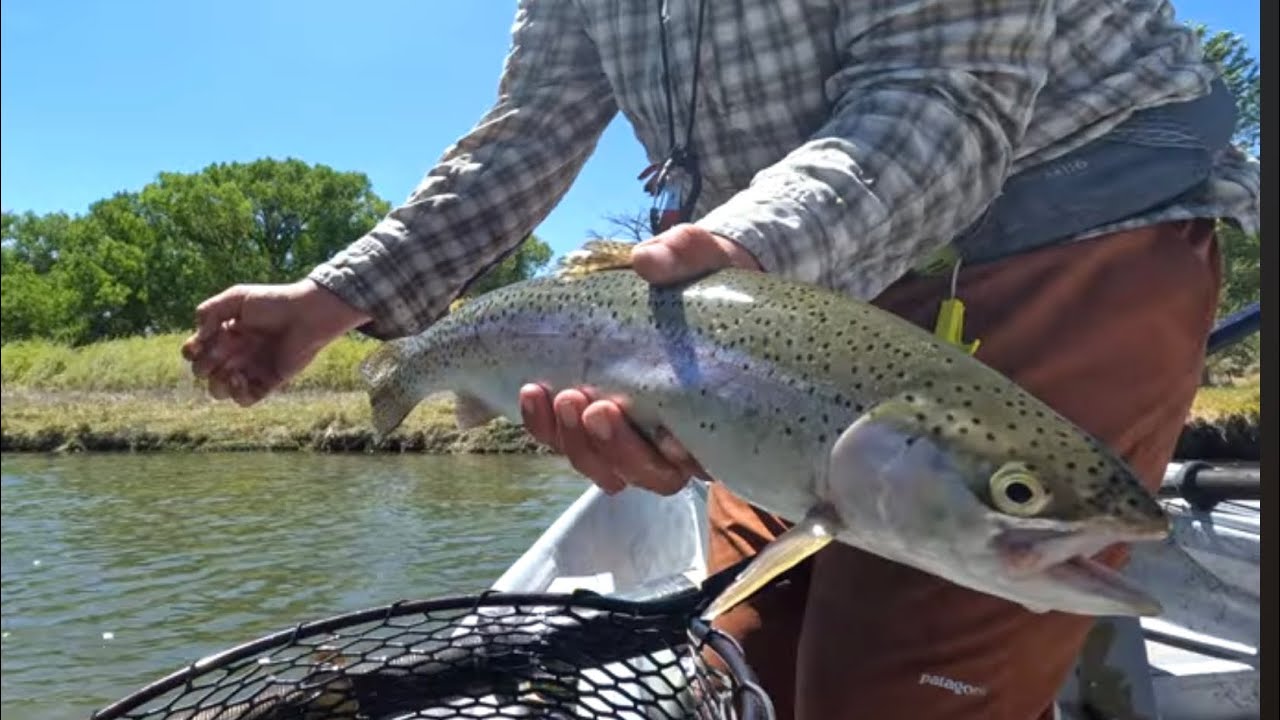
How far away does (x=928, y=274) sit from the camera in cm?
190

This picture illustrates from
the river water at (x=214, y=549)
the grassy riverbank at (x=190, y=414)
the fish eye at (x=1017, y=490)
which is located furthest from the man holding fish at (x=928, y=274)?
the grassy riverbank at (x=190, y=414)

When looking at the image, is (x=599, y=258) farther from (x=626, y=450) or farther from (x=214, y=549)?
(x=214, y=549)

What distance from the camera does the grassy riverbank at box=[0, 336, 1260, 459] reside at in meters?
23.7

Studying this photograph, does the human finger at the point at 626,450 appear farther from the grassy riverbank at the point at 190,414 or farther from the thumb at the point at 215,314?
the grassy riverbank at the point at 190,414

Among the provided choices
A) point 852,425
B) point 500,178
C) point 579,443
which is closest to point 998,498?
point 852,425

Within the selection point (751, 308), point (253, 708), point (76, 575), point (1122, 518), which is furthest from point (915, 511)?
point (76, 575)

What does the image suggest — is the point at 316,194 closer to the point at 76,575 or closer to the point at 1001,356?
the point at 76,575

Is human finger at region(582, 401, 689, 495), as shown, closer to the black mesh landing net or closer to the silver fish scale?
the silver fish scale

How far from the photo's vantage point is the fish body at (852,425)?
1.25 meters

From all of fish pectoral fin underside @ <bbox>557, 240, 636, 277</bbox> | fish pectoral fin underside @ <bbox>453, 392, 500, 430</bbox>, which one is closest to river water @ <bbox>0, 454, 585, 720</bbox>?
fish pectoral fin underside @ <bbox>453, 392, 500, 430</bbox>

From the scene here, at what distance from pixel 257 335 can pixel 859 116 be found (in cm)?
133

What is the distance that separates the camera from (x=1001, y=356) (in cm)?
180

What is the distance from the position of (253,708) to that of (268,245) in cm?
5637

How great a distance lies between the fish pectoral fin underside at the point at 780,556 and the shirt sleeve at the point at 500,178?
1.24 meters
